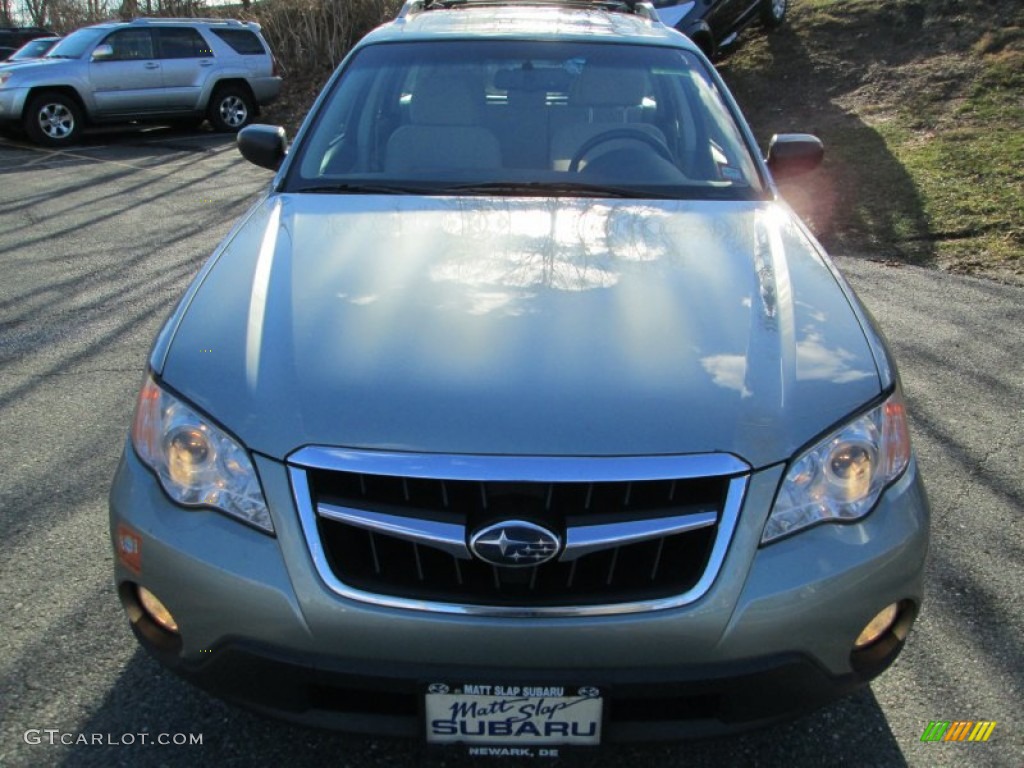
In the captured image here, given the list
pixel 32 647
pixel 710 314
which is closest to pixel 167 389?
pixel 32 647

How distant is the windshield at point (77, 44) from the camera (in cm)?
1357

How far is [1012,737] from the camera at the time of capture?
2.44 m

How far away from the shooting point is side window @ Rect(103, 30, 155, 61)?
544 inches

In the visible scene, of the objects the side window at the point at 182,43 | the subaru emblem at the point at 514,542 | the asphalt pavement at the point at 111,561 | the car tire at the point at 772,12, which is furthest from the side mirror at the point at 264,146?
the side window at the point at 182,43

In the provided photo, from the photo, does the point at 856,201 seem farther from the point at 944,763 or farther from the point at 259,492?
the point at 259,492

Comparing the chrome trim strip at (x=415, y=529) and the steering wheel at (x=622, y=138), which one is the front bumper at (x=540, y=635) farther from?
the steering wheel at (x=622, y=138)

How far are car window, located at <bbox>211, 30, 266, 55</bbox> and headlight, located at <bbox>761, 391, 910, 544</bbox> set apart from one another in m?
14.5

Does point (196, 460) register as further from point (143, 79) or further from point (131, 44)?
point (131, 44)

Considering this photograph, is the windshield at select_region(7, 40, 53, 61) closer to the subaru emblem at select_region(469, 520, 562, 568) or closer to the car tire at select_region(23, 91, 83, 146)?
the car tire at select_region(23, 91, 83, 146)

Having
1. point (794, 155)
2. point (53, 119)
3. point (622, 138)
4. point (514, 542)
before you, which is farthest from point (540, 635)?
point (53, 119)

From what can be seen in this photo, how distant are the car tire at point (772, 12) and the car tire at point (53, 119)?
9464 mm

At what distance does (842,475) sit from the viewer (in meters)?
2.08

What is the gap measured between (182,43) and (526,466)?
46.9 ft

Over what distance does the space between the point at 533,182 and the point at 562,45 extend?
2.58ft
